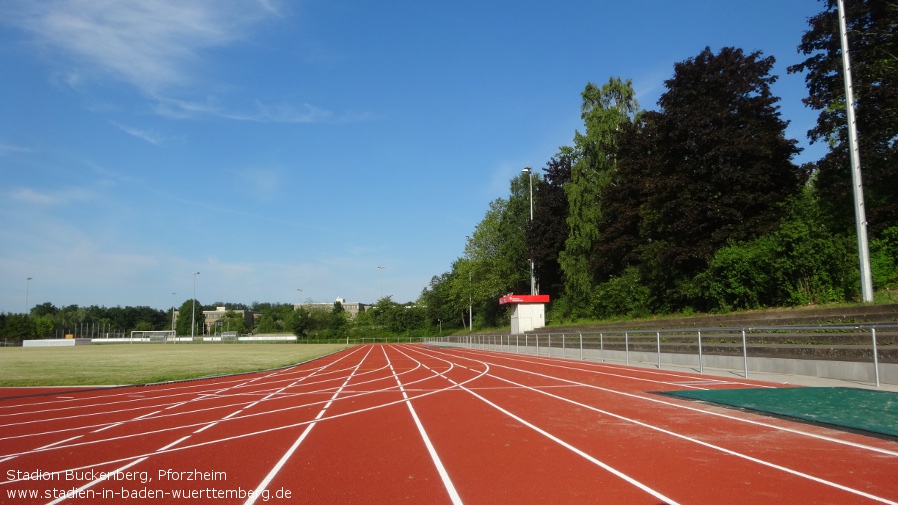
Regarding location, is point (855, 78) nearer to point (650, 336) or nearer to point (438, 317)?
point (650, 336)

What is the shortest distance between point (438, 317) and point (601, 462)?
91165 millimetres

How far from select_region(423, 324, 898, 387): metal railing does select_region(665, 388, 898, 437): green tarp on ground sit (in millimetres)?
1553

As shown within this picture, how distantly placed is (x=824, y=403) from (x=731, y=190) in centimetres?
2130

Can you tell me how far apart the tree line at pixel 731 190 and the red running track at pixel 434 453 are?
14.1 meters

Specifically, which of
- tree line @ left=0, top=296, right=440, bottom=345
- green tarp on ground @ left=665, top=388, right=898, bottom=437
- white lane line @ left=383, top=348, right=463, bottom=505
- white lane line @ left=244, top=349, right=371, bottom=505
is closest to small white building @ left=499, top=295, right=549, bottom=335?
Result: green tarp on ground @ left=665, top=388, right=898, bottom=437

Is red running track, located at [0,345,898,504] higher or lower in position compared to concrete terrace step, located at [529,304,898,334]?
lower

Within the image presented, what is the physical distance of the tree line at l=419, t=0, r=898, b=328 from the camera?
20.8 metres

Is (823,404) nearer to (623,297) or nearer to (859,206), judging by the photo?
(859,206)

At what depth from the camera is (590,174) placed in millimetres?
44062

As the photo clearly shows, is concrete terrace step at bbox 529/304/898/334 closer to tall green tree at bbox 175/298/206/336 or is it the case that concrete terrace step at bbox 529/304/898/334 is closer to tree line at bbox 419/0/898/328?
tree line at bbox 419/0/898/328

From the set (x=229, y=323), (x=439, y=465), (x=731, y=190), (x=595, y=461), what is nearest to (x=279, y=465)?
(x=439, y=465)

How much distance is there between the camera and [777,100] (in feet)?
98.3

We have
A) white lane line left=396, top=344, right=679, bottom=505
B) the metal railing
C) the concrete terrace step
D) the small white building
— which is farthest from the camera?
the small white building

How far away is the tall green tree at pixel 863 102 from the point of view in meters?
20.5
